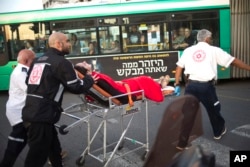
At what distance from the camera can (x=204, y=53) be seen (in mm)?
5637

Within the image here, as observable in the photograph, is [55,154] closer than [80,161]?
Yes

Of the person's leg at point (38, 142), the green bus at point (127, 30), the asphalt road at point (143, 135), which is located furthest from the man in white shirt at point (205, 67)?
the green bus at point (127, 30)

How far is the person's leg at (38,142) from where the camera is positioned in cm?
398

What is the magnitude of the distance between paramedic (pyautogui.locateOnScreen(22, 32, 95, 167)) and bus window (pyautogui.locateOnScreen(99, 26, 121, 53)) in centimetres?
754

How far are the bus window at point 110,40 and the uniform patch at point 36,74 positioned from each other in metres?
7.67

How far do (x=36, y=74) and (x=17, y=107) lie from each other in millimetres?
968

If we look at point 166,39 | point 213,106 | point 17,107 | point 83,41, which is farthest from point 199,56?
point 83,41

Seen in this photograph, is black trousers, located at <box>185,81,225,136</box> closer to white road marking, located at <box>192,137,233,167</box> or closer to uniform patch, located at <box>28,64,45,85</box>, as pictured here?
white road marking, located at <box>192,137,233,167</box>

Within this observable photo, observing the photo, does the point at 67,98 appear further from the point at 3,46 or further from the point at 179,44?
the point at 179,44

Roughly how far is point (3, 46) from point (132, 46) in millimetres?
4262

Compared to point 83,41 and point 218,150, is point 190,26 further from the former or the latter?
point 218,150

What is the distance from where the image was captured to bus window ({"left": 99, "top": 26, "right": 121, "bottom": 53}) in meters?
11.6

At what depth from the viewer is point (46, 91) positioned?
3.93 metres

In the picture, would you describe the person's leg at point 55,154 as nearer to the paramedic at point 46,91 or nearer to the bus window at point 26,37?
the paramedic at point 46,91
